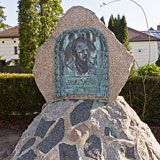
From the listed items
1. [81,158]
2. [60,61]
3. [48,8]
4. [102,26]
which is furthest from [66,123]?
[48,8]

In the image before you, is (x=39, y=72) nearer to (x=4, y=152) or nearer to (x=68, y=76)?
(x=68, y=76)

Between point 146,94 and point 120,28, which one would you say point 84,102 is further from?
point 120,28

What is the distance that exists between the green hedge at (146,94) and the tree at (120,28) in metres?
12.2

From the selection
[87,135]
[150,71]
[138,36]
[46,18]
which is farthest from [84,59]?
[138,36]

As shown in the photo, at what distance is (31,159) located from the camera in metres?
2.37

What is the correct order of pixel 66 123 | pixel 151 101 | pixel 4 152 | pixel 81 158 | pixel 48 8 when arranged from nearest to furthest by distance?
pixel 81 158
pixel 66 123
pixel 4 152
pixel 151 101
pixel 48 8

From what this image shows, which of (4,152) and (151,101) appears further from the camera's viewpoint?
(151,101)

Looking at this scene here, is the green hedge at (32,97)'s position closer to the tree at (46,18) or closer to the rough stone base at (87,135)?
the rough stone base at (87,135)

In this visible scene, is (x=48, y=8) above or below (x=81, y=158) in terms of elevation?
above

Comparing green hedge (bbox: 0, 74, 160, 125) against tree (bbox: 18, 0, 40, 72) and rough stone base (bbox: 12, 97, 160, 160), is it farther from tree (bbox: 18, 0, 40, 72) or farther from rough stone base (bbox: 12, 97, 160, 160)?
tree (bbox: 18, 0, 40, 72)

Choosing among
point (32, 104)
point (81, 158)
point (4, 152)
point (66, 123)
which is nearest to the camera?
point (81, 158)

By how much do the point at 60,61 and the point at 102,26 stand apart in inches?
31.2

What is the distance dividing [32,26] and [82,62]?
8.06m

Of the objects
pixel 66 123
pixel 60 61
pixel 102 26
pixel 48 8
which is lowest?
pixel 66 123
